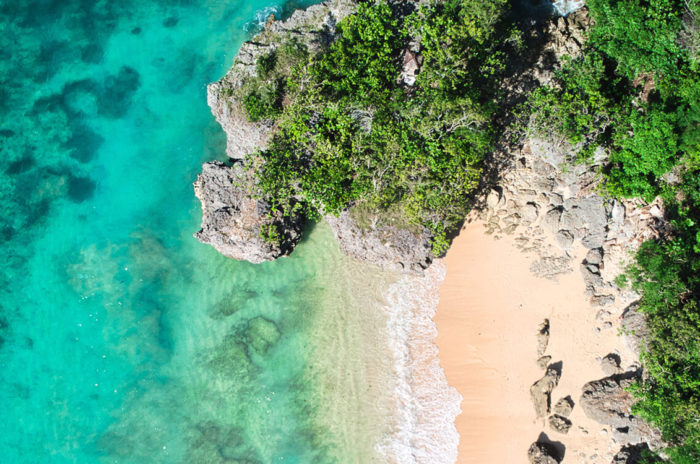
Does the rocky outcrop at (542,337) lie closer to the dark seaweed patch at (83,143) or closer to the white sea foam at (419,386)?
the white sea foam at (419,386)

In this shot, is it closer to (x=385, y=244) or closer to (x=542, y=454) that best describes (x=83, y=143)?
(x=385, y=244)

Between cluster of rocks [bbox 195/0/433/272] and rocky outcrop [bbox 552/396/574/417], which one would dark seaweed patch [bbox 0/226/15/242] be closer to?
cluster of rocks [bbox 195/0/433/272]

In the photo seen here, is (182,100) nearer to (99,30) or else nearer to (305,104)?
(99,30)

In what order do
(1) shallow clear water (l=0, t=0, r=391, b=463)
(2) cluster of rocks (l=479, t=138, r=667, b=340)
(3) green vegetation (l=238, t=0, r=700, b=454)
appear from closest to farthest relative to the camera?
(3) green vegetation (l=238, t=0, r=700, b=454) < (2) cluster of rocks (l=479, t=138, r=667, b=340) < (1) shallow clear water (l=0, t=0, r=391, b=463)

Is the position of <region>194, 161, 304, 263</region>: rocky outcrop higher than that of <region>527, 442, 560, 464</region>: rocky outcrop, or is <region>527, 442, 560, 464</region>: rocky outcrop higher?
<region>194, 161, 304, 263</region>: rocky outcrop

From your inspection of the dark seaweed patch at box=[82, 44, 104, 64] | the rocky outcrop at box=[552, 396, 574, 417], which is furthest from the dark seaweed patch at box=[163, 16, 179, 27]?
the rocky outcrop at box=[552, 396, 574, 417]

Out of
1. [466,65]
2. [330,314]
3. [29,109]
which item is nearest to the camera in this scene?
[466,65]

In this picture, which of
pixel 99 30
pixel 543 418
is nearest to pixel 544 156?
pixel 543 418

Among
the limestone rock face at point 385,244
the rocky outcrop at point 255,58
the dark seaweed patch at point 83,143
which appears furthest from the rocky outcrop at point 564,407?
the dark seaweed patch at point 83,143
